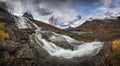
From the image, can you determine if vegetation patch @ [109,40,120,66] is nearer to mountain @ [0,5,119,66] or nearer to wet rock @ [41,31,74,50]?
mountain @ [0,5,119,66]

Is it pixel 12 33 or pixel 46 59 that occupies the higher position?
pixel 12 33

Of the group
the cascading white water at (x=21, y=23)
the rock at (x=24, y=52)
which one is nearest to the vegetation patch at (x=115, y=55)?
the rock at (x=24, y=52)

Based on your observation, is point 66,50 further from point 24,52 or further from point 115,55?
point 115,55

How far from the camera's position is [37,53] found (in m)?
60.1

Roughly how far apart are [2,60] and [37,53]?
926 cm

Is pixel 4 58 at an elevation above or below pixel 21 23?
above

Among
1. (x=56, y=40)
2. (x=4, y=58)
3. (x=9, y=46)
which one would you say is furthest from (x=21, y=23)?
(x=4, y=58)

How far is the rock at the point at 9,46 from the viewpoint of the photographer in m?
57.0

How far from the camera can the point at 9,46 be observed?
5762cm

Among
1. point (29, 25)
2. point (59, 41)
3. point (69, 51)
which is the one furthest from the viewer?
point (29, 25)

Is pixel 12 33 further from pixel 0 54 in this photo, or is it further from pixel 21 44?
pixel 0 54

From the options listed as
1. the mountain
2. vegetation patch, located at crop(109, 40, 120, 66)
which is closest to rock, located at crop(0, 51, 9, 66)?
the mountain

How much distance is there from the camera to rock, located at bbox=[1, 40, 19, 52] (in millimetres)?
56969

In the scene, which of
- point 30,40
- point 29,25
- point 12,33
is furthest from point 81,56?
point 29,25
